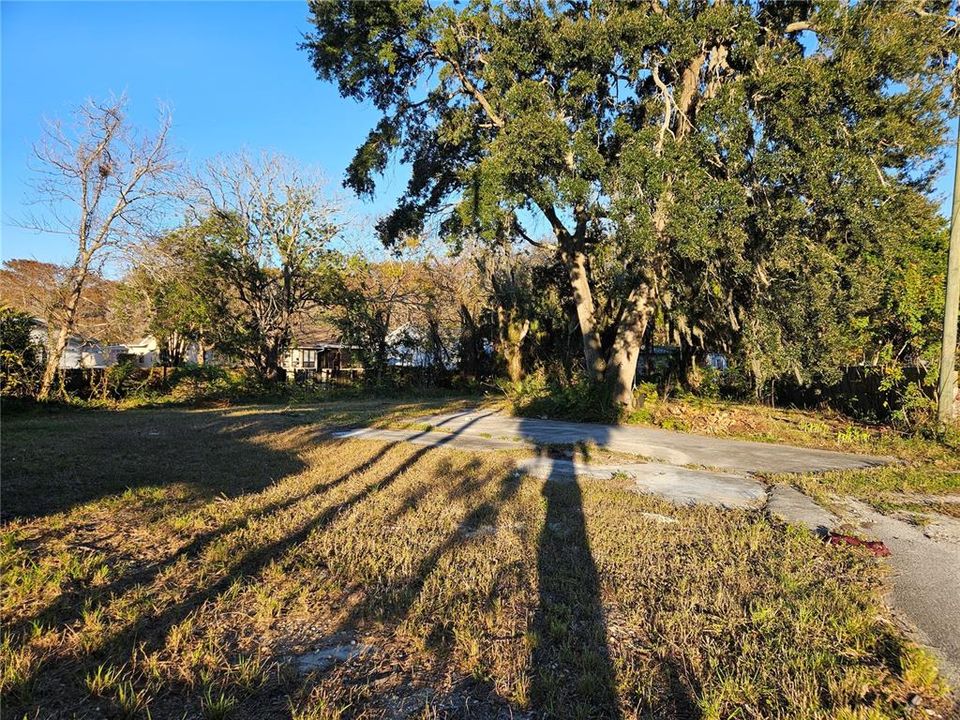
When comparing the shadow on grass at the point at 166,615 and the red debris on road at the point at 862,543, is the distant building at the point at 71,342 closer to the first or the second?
the shadow on grass at the point at 166,615

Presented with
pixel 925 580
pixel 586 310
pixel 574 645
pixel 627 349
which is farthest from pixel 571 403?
pixel 574 645

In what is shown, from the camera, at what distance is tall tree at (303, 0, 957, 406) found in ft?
34.9

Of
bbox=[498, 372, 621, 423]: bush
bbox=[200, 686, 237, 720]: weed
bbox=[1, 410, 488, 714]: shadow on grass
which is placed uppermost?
bbox=[498, 372, 621, 423]: bush

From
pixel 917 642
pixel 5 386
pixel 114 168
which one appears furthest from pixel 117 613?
pixel 114 168

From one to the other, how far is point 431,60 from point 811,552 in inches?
A: 554

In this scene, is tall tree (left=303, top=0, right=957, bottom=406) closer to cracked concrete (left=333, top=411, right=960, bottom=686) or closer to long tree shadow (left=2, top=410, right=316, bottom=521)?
cracked concrete (left=333, top=411, right=960, bottom=686)

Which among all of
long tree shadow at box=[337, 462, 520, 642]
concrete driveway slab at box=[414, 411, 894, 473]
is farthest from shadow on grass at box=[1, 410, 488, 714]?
concrete driveway slab at box=[414, 411, 894, 473]

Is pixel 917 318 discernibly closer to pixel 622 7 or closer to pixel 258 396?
pixel 622 7

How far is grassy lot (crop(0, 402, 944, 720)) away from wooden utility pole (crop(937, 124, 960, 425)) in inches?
288

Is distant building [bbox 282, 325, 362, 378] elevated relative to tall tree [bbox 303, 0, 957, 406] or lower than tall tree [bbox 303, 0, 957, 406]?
lower

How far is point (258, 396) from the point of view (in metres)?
21.3

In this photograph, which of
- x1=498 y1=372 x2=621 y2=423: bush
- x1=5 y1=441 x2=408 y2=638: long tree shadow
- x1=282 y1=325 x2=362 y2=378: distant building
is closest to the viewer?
x1=5 y1=441 x2=408 y2=638: long tree shadow

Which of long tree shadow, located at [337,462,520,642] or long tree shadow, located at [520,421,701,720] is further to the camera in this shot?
long tree shadow, located at [337,462,520,642]

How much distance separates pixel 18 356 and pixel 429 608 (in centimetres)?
1651
